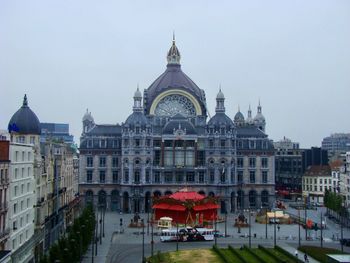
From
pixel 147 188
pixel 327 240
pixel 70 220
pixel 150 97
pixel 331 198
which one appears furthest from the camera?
pixel 150 97

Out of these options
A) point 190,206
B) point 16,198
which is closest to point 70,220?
point 190,206

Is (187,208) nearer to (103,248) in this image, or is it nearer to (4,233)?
(103,248)

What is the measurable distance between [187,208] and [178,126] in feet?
119

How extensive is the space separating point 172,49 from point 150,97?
721 inches

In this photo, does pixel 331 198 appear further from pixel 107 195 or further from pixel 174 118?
pixel 107 195

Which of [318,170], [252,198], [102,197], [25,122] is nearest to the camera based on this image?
[25,122]

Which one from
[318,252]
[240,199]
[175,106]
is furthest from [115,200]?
[318,252]

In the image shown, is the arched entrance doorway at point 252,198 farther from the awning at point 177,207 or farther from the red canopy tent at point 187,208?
the awning at point 177,207

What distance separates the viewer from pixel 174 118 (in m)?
140

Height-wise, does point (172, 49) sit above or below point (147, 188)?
above

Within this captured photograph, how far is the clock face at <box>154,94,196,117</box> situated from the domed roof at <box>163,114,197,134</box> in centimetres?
683

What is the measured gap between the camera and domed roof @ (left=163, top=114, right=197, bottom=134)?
456 feet

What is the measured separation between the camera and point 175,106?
147250 mm

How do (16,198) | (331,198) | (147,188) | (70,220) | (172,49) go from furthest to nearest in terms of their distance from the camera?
(172,49)
(147,188)
(331,198)
(70,220)
(16,198)
